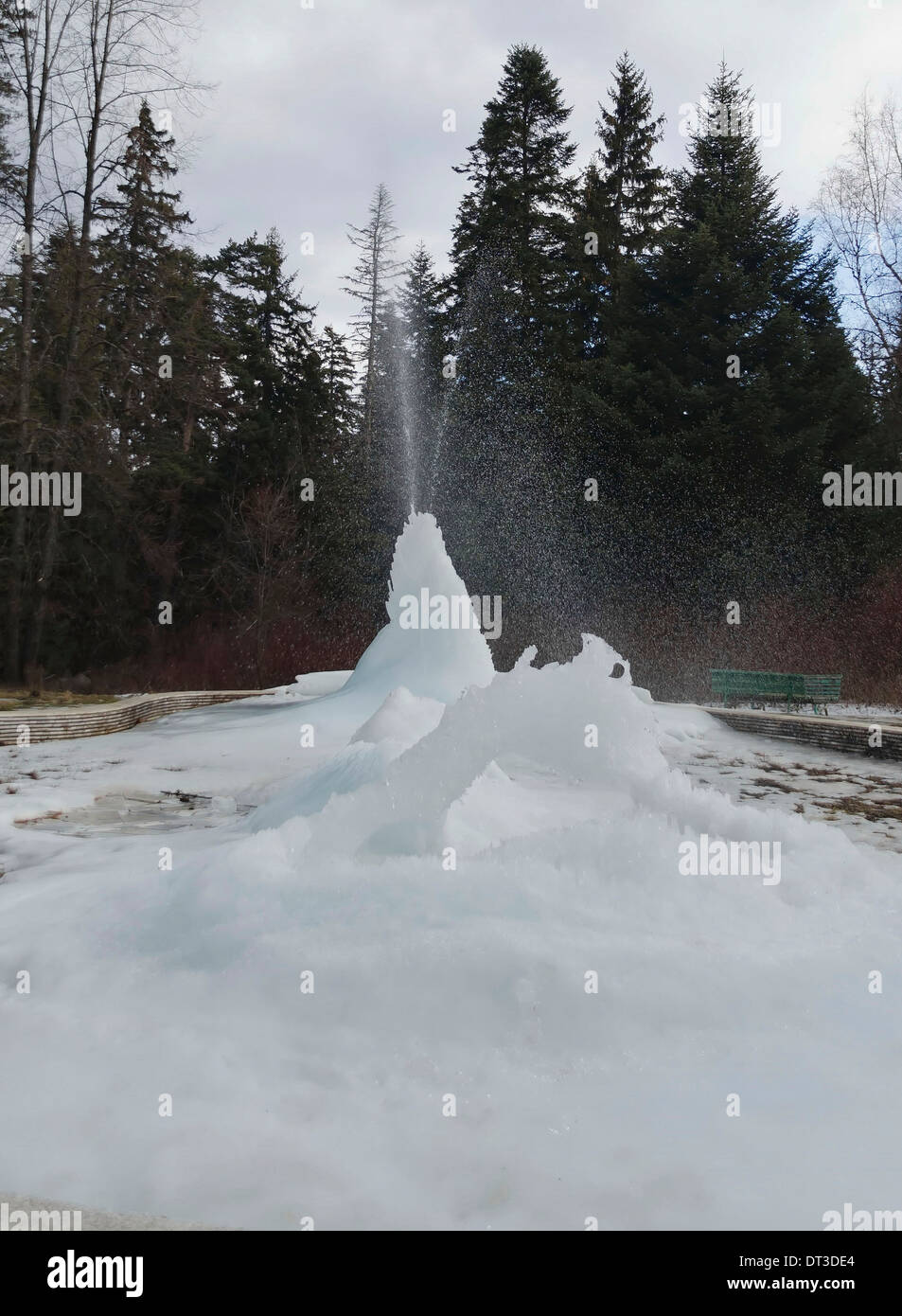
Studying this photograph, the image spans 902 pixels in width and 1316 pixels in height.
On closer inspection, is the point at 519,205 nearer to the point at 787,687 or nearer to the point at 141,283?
the point at 141,283

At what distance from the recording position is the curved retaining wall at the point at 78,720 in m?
12.8

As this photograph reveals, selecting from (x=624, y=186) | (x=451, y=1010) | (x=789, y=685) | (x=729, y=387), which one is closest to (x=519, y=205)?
(x=624, y=186)

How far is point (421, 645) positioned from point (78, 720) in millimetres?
5029

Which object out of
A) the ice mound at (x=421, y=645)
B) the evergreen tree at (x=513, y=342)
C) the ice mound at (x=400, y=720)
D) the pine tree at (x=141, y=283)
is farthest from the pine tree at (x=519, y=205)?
the ice mound at (x=400, y=720)

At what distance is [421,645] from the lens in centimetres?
1412

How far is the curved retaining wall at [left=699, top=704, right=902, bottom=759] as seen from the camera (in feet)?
38.1

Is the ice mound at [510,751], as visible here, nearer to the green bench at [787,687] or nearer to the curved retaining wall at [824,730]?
the curved retaining wall at [824,730]

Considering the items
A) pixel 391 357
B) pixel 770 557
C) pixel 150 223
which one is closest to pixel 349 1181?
pixel 770 557

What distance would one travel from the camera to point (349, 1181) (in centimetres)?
309

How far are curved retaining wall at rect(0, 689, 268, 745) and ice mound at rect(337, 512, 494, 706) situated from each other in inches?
133

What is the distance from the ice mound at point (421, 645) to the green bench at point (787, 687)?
14.4 ft

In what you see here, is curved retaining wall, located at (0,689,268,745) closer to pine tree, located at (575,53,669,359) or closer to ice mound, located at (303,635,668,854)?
ice mound, located at (303,635,668,854)

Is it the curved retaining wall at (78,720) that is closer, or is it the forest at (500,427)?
the curved retaining wall at (78,720)

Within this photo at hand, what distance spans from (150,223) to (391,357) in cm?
943
